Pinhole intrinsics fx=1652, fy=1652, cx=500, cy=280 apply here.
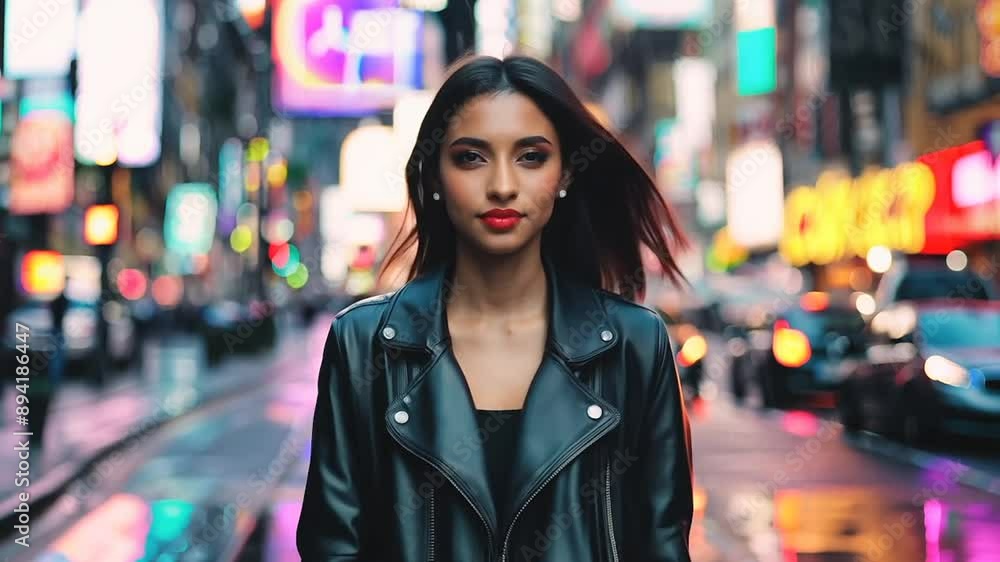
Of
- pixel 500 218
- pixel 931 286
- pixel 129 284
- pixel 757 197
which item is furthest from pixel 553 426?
pixel 757 197

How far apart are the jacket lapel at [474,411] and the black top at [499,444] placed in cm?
3

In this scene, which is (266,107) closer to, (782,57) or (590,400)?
(782,57)

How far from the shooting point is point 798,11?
65625 mm

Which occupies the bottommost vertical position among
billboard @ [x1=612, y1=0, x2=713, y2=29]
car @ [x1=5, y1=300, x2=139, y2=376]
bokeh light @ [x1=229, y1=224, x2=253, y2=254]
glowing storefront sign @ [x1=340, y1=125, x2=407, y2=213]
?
car @ [x1=5, y1=300, x2=139, y2=376]

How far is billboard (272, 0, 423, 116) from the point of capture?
3934 cm

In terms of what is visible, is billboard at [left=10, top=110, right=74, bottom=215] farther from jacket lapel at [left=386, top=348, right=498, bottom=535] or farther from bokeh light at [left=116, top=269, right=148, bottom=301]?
bokeh light at [left=116, top=269, right=148, bottom=301]

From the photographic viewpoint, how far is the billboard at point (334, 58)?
129 feet

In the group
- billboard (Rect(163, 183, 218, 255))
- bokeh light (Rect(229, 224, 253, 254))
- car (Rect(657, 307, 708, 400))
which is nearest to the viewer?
car (Rect(657, 307, 708, 400))

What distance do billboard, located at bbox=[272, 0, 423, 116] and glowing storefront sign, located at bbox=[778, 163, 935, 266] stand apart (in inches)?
564

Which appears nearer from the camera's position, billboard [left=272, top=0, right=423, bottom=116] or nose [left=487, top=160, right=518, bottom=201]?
nose [left=487, top=160, right=518, bottom=201]

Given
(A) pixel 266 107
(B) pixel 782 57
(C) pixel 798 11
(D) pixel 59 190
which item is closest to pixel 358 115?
(A) pixel 266 107

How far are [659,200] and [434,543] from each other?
3.08 feet

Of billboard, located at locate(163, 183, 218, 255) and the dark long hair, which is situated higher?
billboard, located at locate(163, 183, 218, 255)

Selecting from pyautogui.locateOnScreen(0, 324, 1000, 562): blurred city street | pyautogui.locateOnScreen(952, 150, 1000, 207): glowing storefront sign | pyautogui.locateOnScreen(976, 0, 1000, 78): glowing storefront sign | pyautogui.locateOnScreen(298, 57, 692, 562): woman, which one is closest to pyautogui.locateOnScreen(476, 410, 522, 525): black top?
pyautogui.locateOnScreen(298, 57, 692, 562): woman
